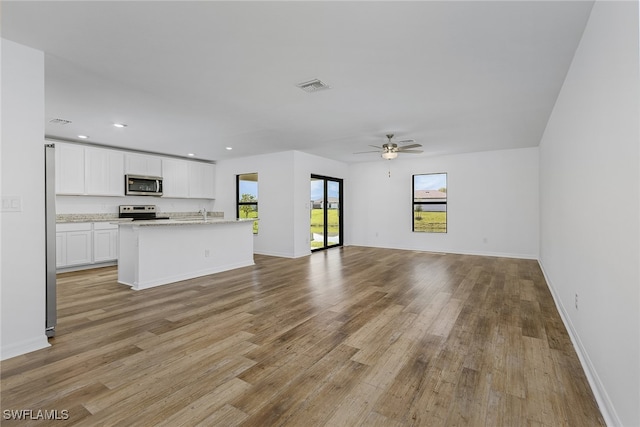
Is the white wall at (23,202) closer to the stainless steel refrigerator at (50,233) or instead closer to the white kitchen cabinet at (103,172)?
the stainless steel refrigerator at (50,233)

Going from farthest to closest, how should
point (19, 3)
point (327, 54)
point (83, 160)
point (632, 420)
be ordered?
point (83, 160)
point (327, 54)
point (19, 3)
point (632, 420)

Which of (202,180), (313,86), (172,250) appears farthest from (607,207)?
(202,180)

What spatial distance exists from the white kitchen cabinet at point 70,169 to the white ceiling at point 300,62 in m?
0.71

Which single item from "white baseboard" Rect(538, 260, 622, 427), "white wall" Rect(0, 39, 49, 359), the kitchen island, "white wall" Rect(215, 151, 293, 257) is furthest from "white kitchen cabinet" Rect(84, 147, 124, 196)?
"white baseboard" Rect(538, 260, 622, 427)

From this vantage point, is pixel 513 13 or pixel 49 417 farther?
pixel 513 13

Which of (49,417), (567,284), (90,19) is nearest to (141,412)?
(49,417)

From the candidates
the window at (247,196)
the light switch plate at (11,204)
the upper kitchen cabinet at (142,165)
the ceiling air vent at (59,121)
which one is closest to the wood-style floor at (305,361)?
the light switch plate at (11,204)

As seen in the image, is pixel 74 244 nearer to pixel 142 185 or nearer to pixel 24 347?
pixel 142 185

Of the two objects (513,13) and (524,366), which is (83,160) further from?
(524,366)

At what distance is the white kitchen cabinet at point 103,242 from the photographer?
5.77 m

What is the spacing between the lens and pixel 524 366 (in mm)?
2150

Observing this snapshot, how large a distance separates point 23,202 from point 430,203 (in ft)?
24.1

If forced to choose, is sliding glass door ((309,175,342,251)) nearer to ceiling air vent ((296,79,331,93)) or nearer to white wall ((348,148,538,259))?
white wall ((348,148,538,259))

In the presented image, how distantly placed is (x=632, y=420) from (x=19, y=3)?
4.01 m
